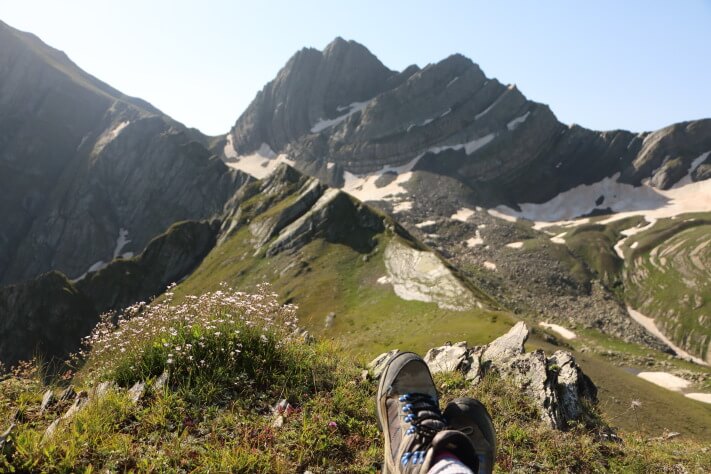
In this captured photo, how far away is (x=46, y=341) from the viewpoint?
85.9 m

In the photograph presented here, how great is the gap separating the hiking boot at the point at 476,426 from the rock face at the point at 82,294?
91.3m

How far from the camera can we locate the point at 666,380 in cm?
6012

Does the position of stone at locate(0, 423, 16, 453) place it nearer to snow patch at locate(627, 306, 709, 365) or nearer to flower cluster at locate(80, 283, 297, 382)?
flower cluster at locate(80, 283, 297, 382)

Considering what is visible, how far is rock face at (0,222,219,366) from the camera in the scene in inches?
3401

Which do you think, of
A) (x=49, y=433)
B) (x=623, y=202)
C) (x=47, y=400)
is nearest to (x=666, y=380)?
(x=47, y=400)

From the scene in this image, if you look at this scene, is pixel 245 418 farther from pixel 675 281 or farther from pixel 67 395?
pixel 675 281

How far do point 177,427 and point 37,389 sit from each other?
9.97 ft

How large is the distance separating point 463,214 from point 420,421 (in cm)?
17145

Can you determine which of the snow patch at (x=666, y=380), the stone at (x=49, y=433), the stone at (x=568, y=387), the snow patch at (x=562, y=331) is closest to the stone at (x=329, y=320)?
the stone at (x=568, y=387)

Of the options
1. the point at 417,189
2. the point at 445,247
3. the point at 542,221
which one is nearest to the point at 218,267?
the point at 445,247

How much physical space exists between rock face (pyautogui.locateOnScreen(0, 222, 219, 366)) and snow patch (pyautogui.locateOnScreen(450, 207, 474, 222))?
97188 millimetres

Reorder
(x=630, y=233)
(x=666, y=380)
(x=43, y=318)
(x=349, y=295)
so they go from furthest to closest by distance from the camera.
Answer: (x=630, y=233), (x=43, y=318), (x=349, y=295), (x=666, y=380)

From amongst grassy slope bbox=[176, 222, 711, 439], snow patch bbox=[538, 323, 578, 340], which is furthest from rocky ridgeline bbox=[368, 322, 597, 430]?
snow patch bbox=[538, 323, 578, 340]

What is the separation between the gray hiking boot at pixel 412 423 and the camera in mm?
4039
